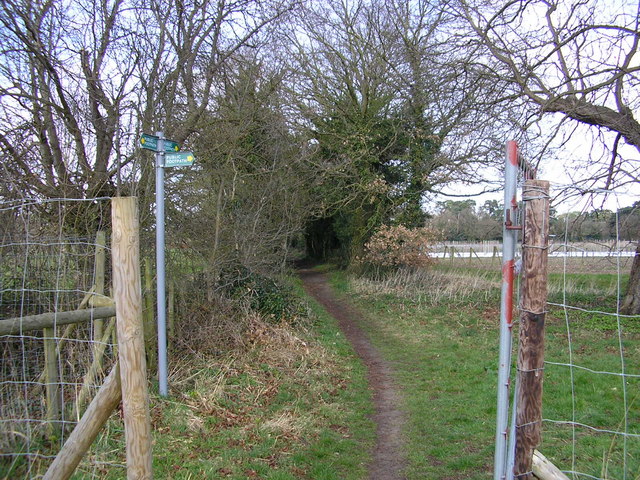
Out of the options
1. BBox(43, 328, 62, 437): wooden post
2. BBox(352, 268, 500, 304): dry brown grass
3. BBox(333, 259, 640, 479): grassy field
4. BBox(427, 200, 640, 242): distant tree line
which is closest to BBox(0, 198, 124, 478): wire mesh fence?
BBox(43, 328, 62, 437): wooden post

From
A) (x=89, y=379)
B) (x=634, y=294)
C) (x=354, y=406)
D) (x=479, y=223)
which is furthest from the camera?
(x=479, y=223)

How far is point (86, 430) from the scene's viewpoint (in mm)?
2895

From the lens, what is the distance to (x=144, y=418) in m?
2.88

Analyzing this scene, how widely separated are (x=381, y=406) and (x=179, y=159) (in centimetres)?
400

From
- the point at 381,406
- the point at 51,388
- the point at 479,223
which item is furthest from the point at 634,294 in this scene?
the point at 479,223

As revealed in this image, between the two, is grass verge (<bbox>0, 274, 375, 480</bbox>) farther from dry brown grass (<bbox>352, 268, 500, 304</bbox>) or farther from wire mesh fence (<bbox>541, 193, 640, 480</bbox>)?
dry brown grass (<bbox>352, 268, 500, 304</bbox>)

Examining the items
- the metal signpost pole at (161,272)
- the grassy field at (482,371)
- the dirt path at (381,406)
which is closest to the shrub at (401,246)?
the grassy field at (482,371)

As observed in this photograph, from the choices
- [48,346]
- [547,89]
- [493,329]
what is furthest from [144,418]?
[547,89]

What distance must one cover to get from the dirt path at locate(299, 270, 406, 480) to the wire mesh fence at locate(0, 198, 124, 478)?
237cm

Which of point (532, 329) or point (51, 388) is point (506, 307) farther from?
point (51, 388)

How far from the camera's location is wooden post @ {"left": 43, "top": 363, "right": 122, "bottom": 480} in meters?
2.87

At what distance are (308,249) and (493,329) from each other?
63.5 feet

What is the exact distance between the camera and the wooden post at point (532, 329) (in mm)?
3076

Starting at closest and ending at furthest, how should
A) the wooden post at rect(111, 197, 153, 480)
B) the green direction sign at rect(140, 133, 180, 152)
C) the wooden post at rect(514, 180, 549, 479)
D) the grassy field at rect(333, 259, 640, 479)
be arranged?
the wooden post at rect(111, 197, 153, 480)
the wooden post at rect(514, 180, 549, 479)
the grassy field at rect(333, 259, 640, 479)
the green direction sign at rect(140, 133, 180, 152)
